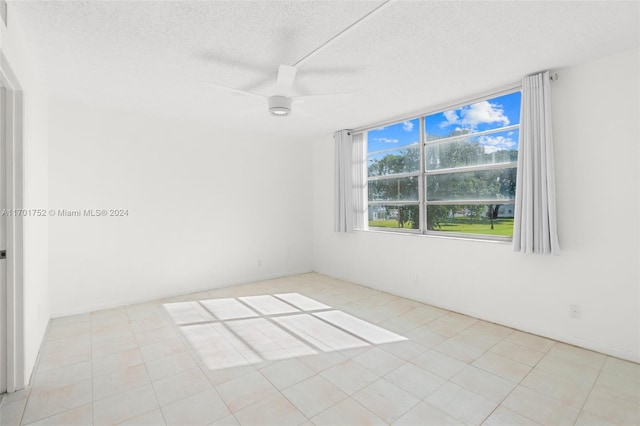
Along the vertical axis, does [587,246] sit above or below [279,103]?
below

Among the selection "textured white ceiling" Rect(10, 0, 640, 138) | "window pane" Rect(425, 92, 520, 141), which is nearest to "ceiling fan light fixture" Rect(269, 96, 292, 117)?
"textured white ceiling" Rect(10, 0, 640, 138)

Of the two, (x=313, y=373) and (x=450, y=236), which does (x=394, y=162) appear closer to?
(x=450, y=236)

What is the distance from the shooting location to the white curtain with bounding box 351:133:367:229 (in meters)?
4.98

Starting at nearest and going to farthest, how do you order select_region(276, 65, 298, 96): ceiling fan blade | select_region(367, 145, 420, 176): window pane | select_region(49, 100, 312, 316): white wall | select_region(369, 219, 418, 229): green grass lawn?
select_region(276, 65, 298, 96): ceiling fan blade, select_region(49, 100, 312, 316): white wall, select_region(367, 145, 420, 176): window pane, select_region(369, 219, 418, 229): green grass lawn

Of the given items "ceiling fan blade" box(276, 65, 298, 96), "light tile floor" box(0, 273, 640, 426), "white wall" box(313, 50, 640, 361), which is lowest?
"light tile floor" box(0, 273, 640, 426)

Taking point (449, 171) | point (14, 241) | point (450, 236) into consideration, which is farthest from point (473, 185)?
point (14, 241)

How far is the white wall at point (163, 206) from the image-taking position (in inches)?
144

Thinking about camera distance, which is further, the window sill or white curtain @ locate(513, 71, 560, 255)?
the window sill

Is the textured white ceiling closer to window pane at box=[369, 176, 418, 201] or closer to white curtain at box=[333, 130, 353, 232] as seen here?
window pane at box=[369, 176, 418, 201]

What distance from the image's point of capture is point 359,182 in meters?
5.01

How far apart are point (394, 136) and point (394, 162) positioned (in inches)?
15.6

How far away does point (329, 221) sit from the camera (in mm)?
5574

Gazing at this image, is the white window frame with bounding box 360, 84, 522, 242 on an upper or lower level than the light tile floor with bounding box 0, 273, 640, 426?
upper

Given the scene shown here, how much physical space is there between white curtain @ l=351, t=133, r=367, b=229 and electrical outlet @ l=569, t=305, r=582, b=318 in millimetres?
2755
